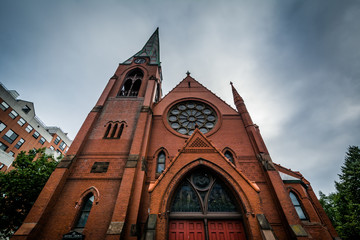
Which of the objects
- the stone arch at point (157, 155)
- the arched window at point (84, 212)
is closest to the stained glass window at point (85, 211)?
the arched window at point (84, 212)

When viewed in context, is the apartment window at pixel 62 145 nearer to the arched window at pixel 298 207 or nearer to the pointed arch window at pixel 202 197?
the pointed arch window at pixel 202 197

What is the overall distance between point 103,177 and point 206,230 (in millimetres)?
5742

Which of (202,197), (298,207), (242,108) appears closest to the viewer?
(202,197)

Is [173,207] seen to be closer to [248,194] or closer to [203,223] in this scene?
[203,223]

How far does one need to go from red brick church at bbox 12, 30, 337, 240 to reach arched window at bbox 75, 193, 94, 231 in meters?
0.04

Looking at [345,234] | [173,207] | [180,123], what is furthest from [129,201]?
[345,234]

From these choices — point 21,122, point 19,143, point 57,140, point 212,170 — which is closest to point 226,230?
point 212,170

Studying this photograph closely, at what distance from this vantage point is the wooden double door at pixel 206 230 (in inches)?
243

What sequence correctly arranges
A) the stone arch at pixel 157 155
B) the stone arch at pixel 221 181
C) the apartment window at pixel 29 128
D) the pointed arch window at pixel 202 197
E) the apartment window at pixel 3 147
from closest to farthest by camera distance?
the stone arch at pixel 221 181, the pointed arch window at pixel 202 197, the stone arch at pixel 157 155, the apartment window at pixel 3 147, the apartment window at pixel 29 128

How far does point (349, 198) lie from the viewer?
1617 centimetres

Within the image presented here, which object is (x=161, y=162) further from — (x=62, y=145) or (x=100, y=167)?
(x=62, y=145)

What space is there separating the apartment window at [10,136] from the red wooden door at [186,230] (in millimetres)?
30327

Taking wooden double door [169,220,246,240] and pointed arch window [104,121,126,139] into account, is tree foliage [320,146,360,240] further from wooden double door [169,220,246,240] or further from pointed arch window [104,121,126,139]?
pointed arch window [104,121,126,139]

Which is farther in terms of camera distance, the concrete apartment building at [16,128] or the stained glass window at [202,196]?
the concrete apartment building at [16,128]
